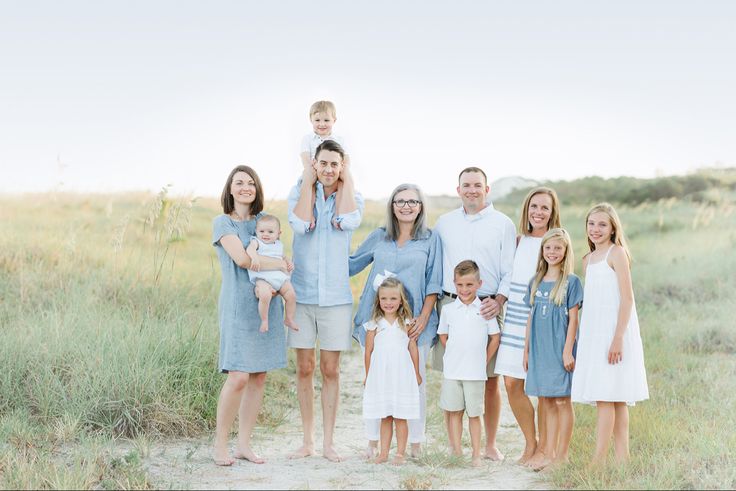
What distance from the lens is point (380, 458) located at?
19.3ft

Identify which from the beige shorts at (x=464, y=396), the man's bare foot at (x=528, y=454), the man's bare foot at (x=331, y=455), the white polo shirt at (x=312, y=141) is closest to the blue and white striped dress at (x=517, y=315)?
the beige shorts at (x=464, y=396)

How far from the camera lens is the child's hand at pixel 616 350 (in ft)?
17.9

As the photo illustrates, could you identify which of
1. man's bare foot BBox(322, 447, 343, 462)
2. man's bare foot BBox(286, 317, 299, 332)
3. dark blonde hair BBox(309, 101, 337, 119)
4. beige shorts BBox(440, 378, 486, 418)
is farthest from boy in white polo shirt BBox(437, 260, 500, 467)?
dark blonde hair BBox(309, 101, 337, 119)

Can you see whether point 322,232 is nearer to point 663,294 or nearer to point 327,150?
point 327,150

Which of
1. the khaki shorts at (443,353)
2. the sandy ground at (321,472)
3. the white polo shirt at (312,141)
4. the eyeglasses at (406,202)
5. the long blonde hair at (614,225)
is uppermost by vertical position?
the white polo shirt at (312,141)

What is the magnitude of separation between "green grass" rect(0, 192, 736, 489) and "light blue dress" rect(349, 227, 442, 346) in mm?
1066

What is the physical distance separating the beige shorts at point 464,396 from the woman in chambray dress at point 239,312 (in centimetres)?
125

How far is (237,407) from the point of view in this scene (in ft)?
19.6

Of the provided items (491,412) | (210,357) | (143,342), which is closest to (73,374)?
(143,342)

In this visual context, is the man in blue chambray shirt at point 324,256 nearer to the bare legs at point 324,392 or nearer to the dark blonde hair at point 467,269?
the bare legs at point 324,392

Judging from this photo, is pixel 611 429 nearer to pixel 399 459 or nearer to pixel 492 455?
pixel 492 455

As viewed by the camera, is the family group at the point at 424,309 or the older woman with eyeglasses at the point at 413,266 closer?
the family group at the point at 424,309

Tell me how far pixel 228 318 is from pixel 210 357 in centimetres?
190

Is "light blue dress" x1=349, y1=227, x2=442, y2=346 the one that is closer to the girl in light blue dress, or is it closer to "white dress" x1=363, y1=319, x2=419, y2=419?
"white dress" x1=363, y1=319, x2=419, y2=419
